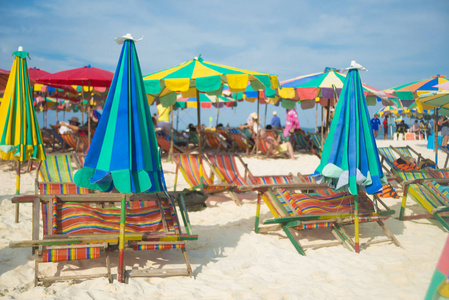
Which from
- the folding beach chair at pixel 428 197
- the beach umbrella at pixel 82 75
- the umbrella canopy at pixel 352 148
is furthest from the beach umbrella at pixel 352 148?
the beach umbrella at pixel 82 75

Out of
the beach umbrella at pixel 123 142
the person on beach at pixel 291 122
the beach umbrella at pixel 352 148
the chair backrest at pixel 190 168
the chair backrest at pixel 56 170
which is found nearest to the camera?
the beach umbrella at pixel 123 142

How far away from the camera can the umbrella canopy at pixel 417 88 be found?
8867mm

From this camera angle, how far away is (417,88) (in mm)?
9492

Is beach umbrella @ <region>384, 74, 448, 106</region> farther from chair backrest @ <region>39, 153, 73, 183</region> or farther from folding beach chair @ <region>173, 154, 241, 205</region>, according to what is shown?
chair backrest @ <region>39, 153, 73, 183</region>

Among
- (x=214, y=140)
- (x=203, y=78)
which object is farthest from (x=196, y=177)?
(x=214, y=140)

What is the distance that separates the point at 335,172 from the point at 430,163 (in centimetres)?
492

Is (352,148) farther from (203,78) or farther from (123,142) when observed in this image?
(123,142)

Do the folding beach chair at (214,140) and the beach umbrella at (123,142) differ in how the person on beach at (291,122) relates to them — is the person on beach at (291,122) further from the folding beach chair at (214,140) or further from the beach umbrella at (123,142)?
the beach umbrella at (123,142)

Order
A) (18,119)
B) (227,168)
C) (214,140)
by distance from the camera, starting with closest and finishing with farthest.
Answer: (18,119) < (227,168) < (214,140)

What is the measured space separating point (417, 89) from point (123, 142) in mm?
8633

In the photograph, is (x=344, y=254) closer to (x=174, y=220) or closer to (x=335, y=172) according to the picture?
(x=335, y=172)

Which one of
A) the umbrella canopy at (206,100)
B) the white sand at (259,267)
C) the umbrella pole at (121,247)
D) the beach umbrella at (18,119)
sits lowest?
the white sand at (259,267)

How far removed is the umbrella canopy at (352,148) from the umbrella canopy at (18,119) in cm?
359

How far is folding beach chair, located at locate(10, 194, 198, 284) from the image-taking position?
9.87ft
